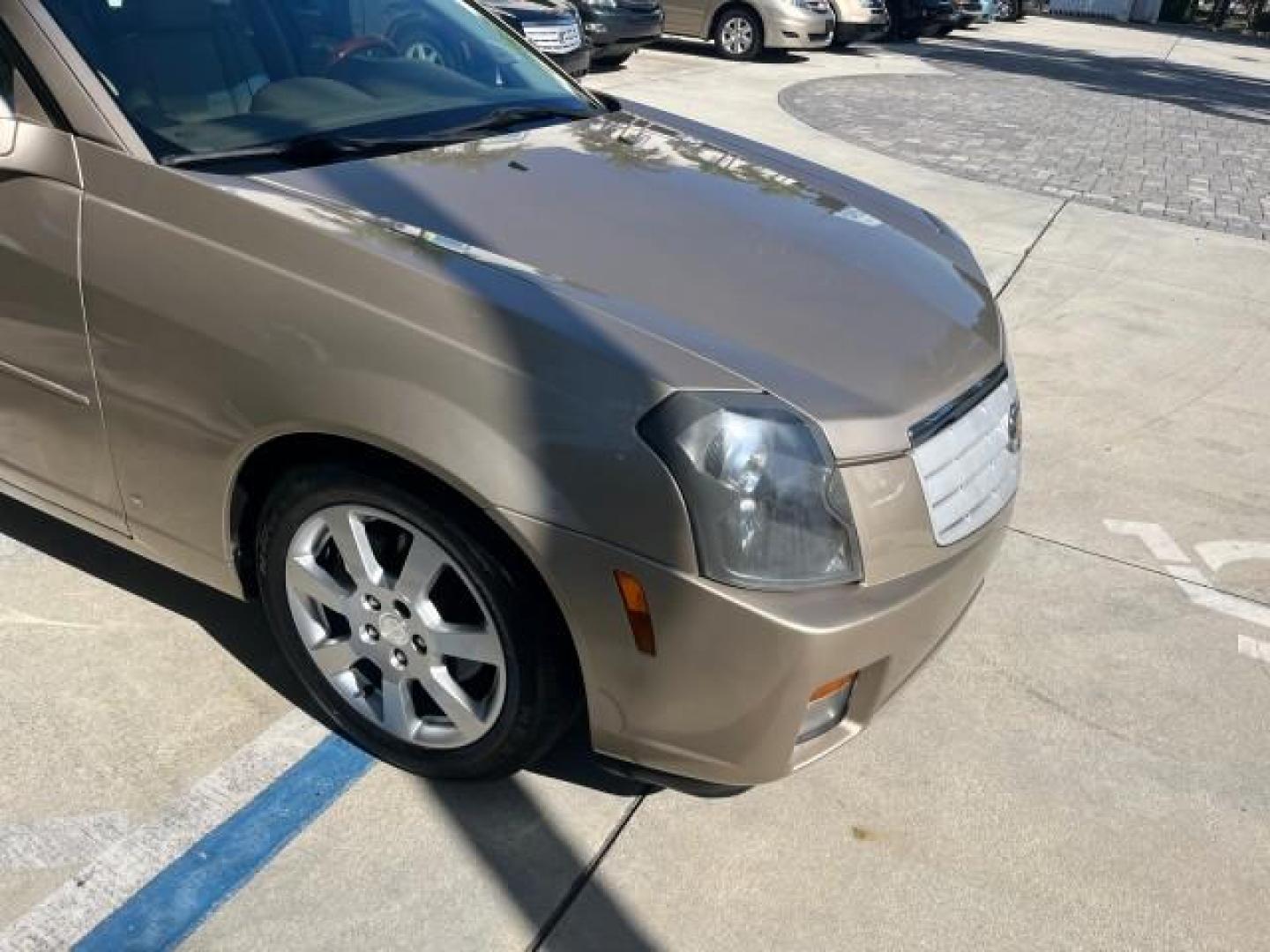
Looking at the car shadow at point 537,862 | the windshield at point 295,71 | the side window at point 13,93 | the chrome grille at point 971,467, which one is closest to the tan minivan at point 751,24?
the windshield at point 295,71

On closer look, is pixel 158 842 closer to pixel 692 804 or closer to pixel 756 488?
pixel 692 804

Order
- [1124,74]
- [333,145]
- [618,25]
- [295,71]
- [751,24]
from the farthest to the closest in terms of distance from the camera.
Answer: [1124,74] → [751,24] → [618,25] → [295,71] → [333,145]

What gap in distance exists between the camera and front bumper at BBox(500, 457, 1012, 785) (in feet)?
6.52

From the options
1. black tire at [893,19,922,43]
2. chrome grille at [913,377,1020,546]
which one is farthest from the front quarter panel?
black tire at [893,19,922,43]

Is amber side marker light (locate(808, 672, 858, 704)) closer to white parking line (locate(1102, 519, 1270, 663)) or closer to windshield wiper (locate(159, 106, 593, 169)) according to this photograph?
windshield wiper (locate(159, 106, 593, 169))

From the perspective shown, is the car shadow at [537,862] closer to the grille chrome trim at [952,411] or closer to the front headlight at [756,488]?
the front headlight at [756,488]

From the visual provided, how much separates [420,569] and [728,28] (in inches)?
578

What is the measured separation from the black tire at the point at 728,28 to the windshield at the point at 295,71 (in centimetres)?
1261

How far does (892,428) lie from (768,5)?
1435cm

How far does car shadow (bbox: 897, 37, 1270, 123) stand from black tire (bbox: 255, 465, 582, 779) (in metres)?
14.7

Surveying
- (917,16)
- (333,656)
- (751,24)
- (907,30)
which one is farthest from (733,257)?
(907,30)

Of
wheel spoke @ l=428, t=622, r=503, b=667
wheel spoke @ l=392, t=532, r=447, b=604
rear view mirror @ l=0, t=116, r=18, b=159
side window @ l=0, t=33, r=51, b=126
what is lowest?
wheel spoke @ l=428, t=622, r=503, b=667

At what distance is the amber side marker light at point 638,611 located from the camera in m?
2.00

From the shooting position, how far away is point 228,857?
2309mm
